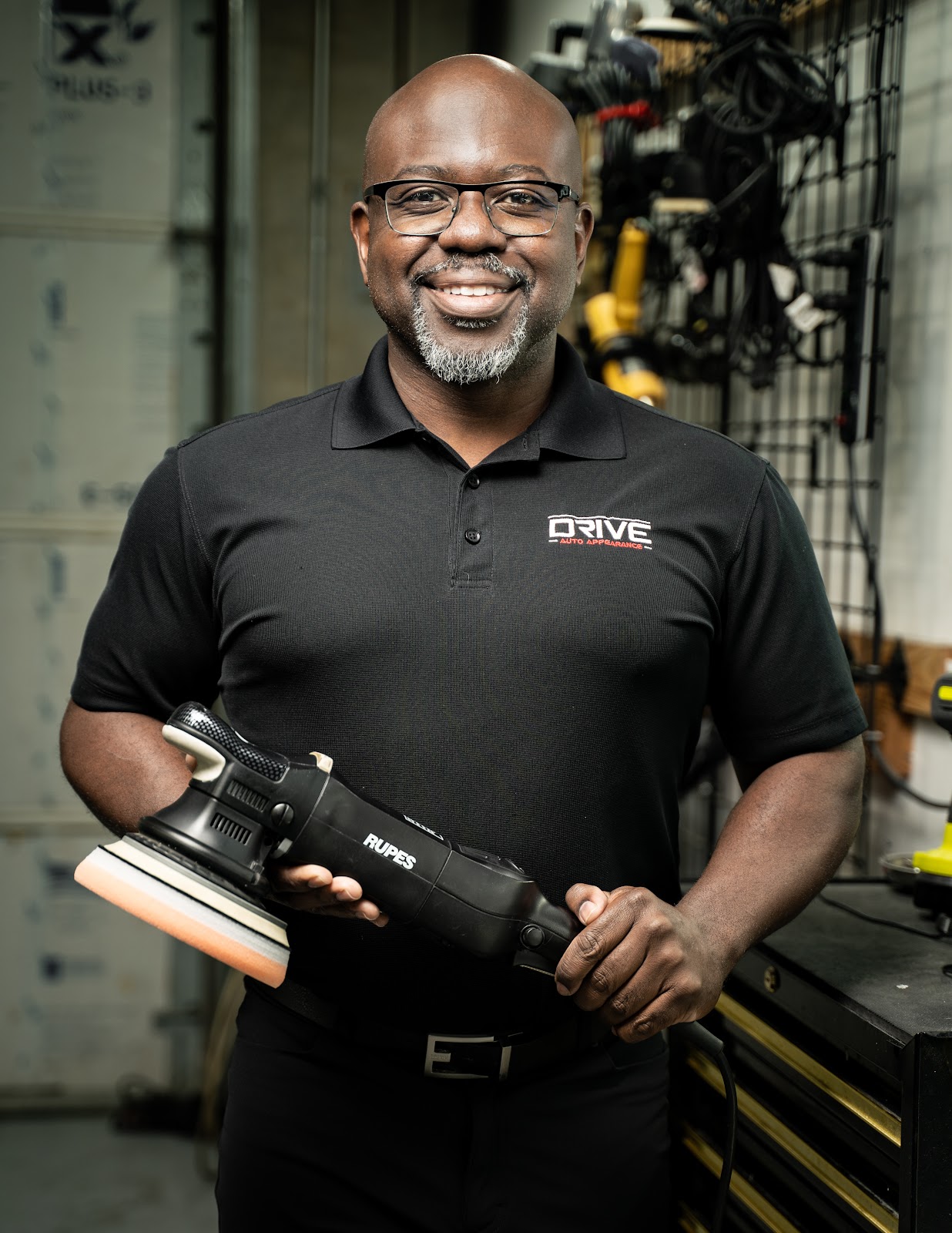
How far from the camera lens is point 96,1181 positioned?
2.78m

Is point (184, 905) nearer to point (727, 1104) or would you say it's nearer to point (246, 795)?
point (246, 795)

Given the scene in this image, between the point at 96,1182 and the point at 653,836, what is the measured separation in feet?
6.85

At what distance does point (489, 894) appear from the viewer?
108 cm

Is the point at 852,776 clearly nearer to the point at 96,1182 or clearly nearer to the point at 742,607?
the point at 742,607

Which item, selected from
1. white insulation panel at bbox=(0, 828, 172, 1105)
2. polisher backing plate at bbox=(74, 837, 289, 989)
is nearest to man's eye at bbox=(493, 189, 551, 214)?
polisher backing plate at bbox=(74, 837, 289, 989)

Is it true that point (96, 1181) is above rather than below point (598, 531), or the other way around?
below

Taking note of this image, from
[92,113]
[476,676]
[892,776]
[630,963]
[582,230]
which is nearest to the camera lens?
[630,963]

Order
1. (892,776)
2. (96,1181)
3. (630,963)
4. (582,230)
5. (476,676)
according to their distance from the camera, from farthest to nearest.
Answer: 1. (96,1181)
2. (892,776)
3. (582,230)
4. (476,676)
5. (630,963)

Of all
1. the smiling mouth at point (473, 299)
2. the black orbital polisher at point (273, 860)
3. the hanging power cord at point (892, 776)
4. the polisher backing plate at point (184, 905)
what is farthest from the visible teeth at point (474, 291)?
the hanging power cord at point (892, 776)

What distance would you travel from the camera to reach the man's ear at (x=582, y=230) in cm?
140

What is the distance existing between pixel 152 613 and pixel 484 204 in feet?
1.81

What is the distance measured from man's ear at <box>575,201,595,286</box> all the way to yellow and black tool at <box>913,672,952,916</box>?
2.11 ft

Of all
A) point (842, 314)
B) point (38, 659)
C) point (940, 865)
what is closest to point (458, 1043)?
point (940, 865)

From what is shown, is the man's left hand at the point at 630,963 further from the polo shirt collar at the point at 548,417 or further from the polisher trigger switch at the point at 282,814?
the polo shirt collar at the point at 548,417
